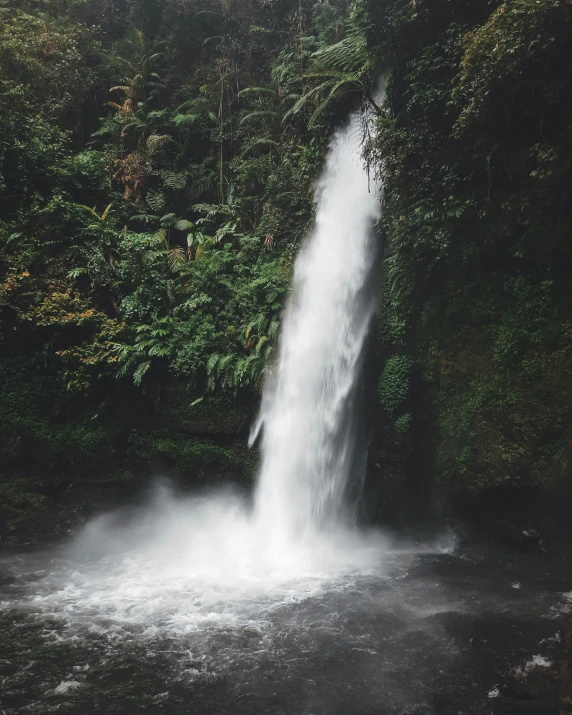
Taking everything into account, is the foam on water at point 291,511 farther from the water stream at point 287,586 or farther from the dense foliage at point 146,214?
the dense foliage at point 146,214

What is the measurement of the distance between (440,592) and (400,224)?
6000 millimetres

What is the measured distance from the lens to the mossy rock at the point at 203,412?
35.3ft

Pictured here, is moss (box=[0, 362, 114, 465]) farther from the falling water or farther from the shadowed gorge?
the falling water

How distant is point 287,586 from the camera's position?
755 cm

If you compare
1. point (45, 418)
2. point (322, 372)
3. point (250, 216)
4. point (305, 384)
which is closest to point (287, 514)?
point (305, 384)

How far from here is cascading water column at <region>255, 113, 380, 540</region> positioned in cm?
970

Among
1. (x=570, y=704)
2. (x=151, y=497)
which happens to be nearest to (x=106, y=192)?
(x=151, y=497)

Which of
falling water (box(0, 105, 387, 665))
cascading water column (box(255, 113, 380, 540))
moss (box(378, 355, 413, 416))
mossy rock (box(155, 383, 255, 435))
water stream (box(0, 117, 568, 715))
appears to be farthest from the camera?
mossy rock (box(155, 383, 255, 435))

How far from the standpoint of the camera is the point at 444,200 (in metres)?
8.05

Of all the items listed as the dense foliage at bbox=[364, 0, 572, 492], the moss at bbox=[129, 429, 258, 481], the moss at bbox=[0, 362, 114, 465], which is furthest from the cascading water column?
the moss at bbox=[0, 362, 114, 465]

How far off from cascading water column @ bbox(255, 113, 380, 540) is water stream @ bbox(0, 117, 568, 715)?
0.03m

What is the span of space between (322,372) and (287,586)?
413cm

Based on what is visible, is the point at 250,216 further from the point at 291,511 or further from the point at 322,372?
the point at 291,511

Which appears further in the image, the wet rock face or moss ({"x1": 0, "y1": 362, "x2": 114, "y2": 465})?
moss ({"x1": 0, "y1": 362, "x2": 114, "y2": 465})
